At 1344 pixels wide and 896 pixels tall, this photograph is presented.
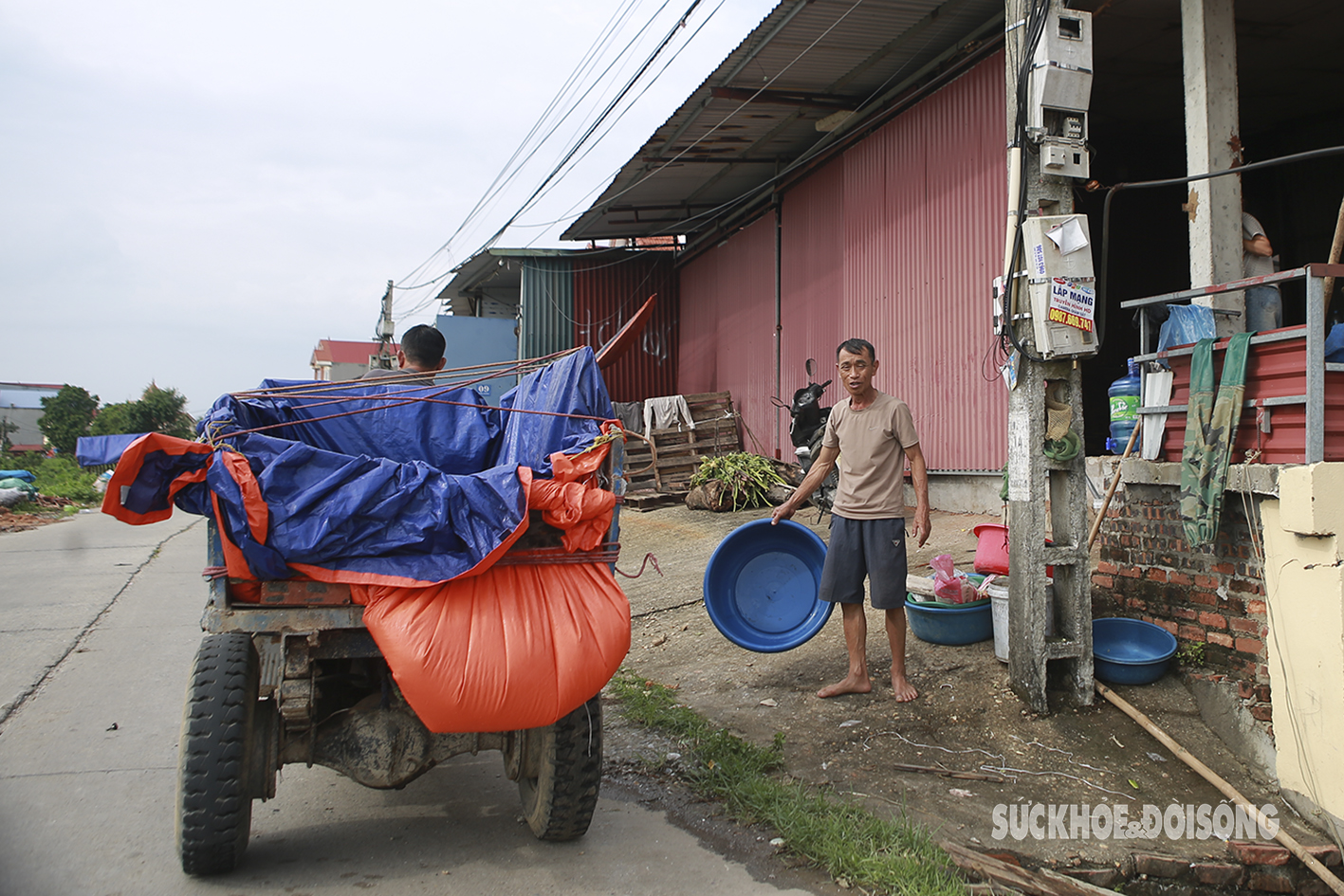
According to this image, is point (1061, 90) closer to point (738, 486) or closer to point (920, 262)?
point (920, 262)

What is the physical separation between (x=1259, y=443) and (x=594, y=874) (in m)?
3.80

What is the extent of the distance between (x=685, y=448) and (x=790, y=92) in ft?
18.7

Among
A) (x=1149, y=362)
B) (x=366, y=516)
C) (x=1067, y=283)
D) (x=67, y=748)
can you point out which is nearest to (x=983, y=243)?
(x=1149, y=362)

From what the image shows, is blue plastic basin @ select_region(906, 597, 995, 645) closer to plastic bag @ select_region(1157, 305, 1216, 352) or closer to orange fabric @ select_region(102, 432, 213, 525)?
plastic bag @ select_region(1157, 305, 1216, 352)

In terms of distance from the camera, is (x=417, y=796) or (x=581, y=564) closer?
(x=581, y=564)

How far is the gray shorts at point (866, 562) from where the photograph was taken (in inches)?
185

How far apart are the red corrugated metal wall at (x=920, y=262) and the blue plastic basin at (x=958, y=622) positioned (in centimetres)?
328

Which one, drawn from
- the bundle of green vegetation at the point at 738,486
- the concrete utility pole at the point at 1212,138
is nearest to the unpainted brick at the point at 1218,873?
the concrete utility pole at the point at 1212,138

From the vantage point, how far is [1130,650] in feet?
16.0

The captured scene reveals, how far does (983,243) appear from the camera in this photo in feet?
27.3

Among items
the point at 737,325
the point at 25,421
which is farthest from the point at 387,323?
the point at 25,421

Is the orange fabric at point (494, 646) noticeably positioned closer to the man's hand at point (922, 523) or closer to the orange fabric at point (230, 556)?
the orange fabric at point (230, 556)

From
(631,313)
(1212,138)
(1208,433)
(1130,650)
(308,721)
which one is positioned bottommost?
(1130,650)

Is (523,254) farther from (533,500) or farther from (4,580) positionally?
(533,500)
